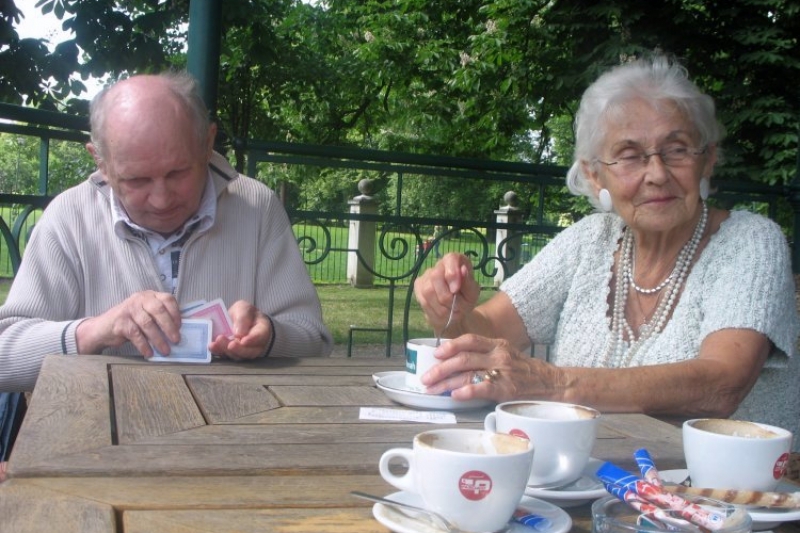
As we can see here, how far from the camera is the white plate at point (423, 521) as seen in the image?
2.99 ft

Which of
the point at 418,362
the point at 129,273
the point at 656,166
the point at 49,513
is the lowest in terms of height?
the point at 49,513

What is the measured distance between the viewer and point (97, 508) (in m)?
0.96

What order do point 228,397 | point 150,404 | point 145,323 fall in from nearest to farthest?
point 150,404 < point 228,397 < point 145,323

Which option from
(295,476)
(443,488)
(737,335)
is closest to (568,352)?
(737,335)

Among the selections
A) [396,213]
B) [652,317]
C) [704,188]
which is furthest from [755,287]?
[396,213]

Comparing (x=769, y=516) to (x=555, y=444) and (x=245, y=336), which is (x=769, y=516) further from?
(x=245, y=336)

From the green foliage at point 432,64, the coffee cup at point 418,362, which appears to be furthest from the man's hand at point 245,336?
the green foliage at point 432,64

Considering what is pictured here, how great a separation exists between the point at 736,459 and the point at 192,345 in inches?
53.4

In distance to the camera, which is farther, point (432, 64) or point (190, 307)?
point (432, 64)

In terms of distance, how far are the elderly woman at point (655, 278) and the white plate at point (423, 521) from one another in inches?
35.2

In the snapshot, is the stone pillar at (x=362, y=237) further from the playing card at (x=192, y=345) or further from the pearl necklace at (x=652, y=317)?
the playing card at (x=192, y=345)

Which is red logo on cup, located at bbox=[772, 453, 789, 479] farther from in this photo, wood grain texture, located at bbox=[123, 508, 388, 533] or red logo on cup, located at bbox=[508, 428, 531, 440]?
wood grain texture, located at bbox=[123, 508, 388, 533]

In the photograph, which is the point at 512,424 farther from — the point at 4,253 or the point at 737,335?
the point at 4,253

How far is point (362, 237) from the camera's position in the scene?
6969mm
